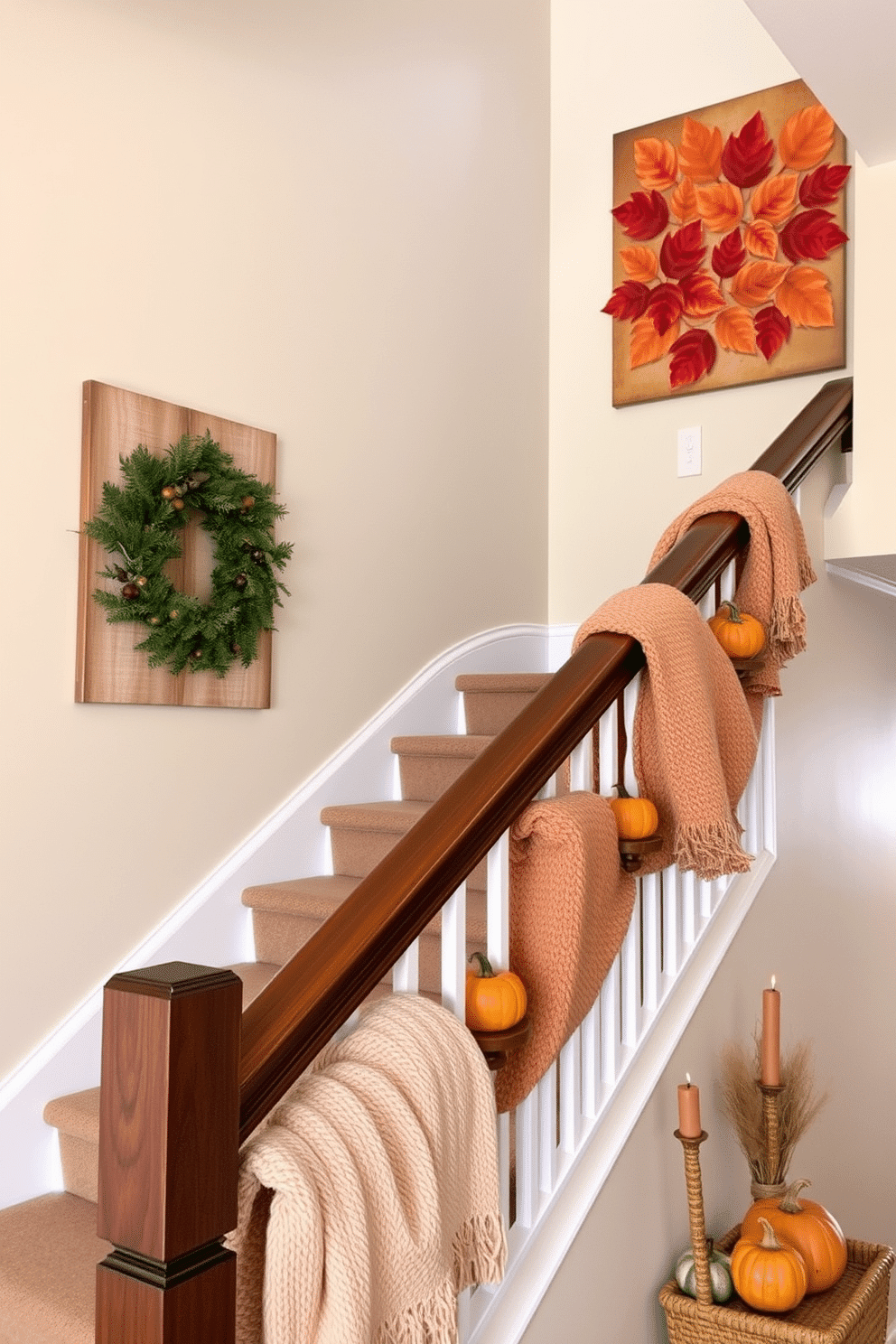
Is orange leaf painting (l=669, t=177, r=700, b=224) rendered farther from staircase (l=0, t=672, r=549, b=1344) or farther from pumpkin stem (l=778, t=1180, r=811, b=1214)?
pumpkin stem (l=778, t=1180, r=811, b=1214)

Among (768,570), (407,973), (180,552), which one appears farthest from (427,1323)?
(180,552)

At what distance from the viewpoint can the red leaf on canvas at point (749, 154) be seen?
3441 millimetres

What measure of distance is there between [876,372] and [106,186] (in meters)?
1.77

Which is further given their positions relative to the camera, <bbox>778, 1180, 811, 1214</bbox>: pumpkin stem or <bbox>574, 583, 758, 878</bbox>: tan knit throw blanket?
<bbox>778, 1180, 811, 1214</bbox>: pumpkin stem

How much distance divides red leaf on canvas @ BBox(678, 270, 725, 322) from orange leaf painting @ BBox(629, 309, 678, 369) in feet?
0.25

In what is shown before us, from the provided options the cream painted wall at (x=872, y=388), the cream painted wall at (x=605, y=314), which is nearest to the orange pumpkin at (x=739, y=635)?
the cream painted wall at (x=872, y=388)

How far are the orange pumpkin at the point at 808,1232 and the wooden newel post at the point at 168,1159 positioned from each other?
129 cm

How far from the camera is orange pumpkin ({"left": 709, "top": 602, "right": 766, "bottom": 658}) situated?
79.4 inches

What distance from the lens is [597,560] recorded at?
382cm

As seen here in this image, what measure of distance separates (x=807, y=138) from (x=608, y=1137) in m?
2.95

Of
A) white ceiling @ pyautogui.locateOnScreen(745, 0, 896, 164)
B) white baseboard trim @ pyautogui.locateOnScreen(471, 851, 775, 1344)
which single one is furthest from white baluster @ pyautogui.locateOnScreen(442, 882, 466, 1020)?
white ceiling @ pyautogui.locateOnScreen(745, 0, 896, 164)

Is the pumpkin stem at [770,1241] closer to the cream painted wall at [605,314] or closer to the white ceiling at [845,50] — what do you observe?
the white ceiling at [845,50]

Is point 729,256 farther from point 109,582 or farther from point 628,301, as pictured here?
point 109,582

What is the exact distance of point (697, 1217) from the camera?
5.98 feet
